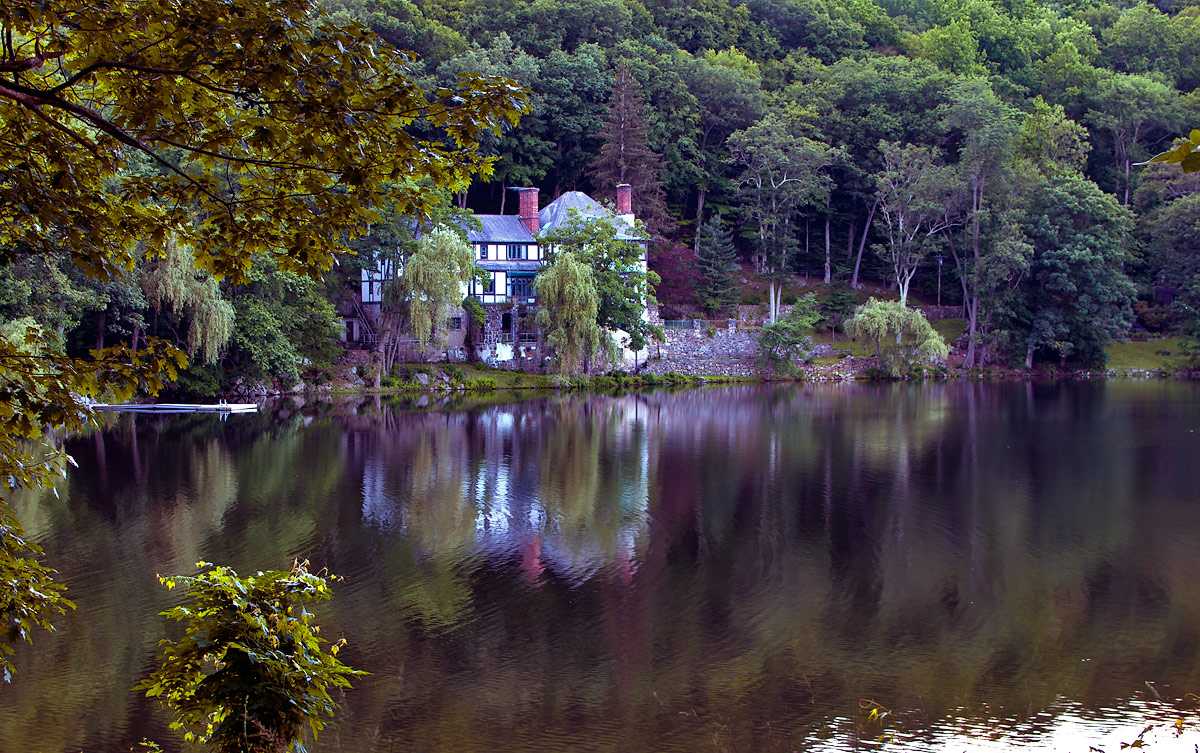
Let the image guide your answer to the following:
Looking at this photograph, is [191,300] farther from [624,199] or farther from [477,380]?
[624,199]

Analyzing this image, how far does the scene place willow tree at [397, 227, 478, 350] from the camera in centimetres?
4031

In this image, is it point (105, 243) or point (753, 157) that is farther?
point (753, 157)

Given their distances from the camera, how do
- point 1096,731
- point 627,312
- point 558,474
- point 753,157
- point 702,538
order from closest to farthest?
point 1096,731 → point 702,538 → point 558,474 → point 627,312 → point 753,157

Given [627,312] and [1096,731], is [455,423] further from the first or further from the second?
[1096,731]

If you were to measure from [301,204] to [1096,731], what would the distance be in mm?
8628

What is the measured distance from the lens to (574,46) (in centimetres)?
6981

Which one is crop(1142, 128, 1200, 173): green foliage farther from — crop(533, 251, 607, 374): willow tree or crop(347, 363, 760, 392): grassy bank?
crop(347, 363, 760, 392): grassy bank

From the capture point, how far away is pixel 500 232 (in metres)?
50.6

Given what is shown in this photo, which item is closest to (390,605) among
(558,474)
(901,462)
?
(558,474)

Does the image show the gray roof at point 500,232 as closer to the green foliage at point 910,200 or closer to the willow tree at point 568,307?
the willow tree at point 568,307

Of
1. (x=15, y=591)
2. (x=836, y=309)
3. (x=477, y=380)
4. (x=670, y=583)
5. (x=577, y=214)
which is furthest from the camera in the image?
(x=836, y=309)

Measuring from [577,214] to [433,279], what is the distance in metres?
9.90

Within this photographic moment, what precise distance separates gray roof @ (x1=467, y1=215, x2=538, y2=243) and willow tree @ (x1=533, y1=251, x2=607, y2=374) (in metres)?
7.77

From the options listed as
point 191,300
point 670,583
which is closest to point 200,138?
point 670,583
